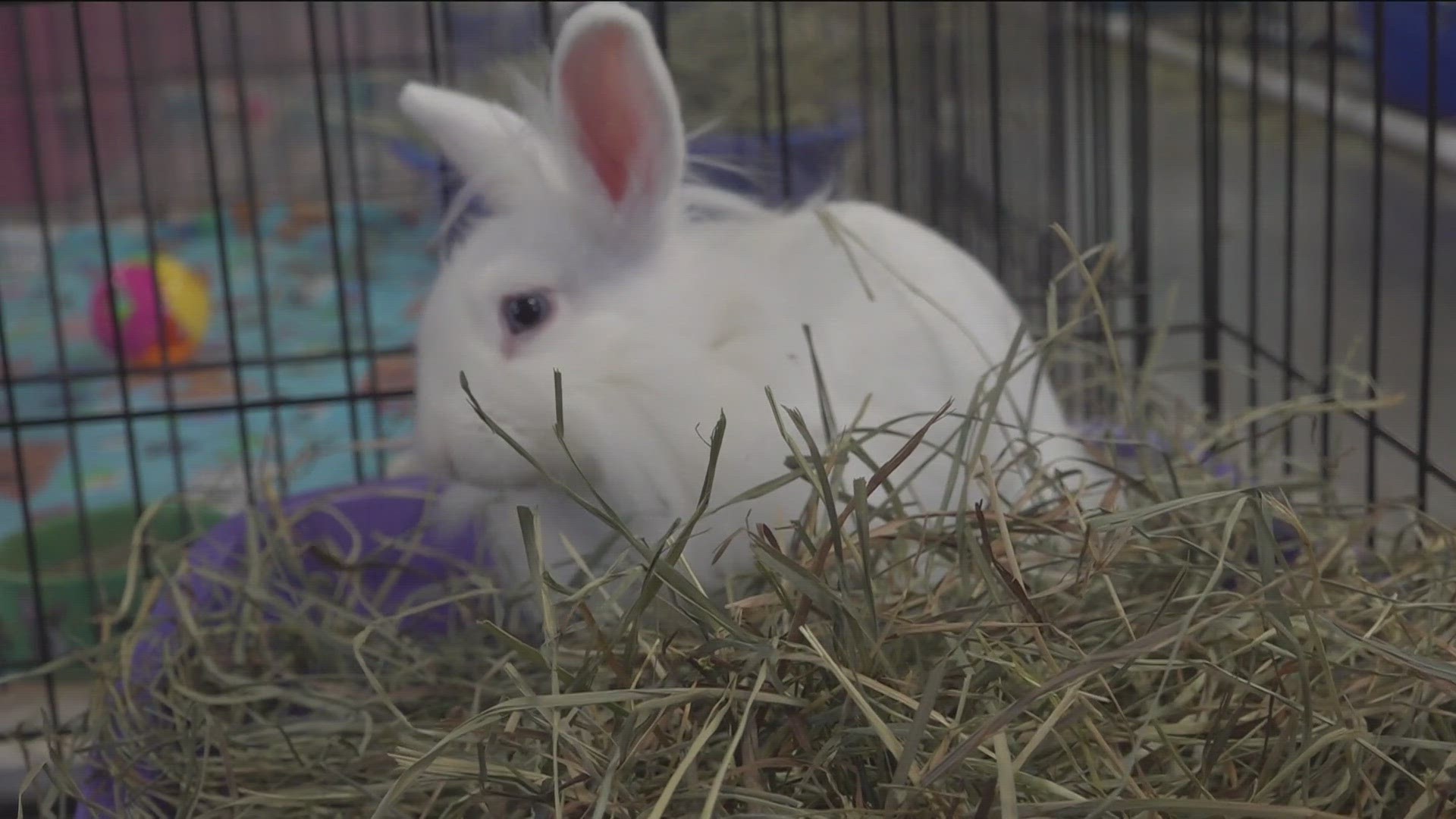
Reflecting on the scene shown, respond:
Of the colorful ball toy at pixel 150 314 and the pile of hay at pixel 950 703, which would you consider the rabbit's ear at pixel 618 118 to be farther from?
the colorful ball toy at pixel 150 314

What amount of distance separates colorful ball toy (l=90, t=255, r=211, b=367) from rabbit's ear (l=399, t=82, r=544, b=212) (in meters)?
1.25

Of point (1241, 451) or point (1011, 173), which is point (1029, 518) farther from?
point (1011, 173)

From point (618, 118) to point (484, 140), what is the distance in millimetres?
142

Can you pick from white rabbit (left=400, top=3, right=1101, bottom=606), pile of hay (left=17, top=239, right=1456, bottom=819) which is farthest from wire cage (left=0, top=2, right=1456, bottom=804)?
pile of hay (left=17, top=239, right=1456, bottom=819)

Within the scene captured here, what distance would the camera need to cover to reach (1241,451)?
144 cm

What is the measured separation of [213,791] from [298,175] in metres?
2.89

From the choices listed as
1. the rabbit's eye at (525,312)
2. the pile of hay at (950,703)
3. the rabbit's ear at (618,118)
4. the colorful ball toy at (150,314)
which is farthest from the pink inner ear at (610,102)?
the colorful ball toy at (150,314)

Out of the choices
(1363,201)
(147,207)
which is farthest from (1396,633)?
(1363,201)

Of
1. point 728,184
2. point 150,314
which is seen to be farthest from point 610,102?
point 150,314

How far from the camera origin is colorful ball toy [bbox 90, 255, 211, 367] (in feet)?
7.68

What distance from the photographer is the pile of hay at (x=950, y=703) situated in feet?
2.18

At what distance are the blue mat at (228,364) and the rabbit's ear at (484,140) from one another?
0.76ft

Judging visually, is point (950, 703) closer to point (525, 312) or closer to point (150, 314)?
point (525, 312)

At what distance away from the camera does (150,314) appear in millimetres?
2340
